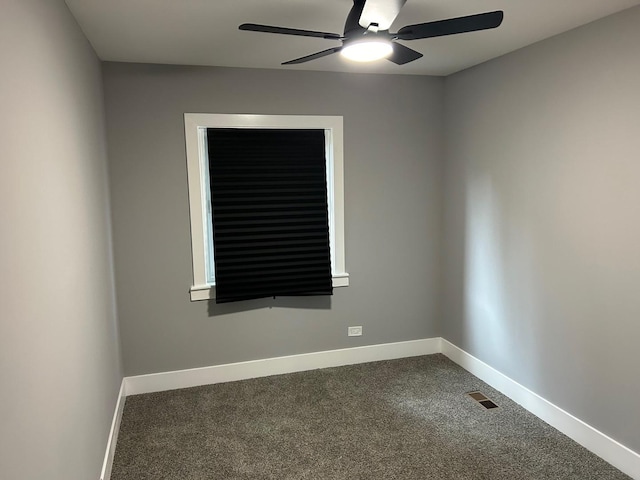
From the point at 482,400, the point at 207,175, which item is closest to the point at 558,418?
the point at 482,400

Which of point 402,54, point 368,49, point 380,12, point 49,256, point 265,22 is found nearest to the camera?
point 49,256

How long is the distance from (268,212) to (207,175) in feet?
1.80

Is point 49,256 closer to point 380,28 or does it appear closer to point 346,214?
point 380,28

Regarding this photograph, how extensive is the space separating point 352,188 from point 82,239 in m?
2.17

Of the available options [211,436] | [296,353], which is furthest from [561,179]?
[211,436]

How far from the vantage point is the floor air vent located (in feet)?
10.7

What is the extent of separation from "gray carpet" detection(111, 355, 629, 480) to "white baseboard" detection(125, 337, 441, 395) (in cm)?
7

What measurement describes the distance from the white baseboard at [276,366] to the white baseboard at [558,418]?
43 cm

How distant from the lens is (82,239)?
2.27 meters

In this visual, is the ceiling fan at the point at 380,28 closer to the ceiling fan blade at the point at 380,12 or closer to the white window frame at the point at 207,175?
the ceiling fan blade at the point at 380,12

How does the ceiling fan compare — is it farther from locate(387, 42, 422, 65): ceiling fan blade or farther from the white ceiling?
the white ceiling

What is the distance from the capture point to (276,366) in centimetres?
381

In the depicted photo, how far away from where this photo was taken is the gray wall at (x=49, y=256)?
1.26m

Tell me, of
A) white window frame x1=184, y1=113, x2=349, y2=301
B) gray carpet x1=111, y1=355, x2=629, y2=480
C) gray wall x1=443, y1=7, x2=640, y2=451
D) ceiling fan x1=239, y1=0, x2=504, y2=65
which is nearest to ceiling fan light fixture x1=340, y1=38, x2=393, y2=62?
ceiling fan x1=239, y1=0, x2=504, y2=65
